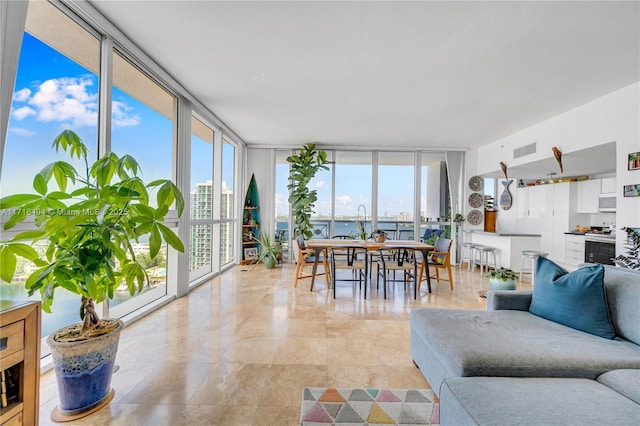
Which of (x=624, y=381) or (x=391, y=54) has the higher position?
(x=391, y=54)

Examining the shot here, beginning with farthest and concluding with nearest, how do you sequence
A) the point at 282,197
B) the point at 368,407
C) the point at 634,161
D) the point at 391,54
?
1. the point at 282,197
2. the point at 634,161
3. the point at 391,54
4. the point at 368,407

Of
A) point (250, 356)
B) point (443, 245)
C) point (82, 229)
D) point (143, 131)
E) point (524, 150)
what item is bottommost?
point (250, 356)

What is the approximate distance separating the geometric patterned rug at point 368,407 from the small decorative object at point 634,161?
11.7 feet

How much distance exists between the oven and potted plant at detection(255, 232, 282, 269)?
20.3 feet

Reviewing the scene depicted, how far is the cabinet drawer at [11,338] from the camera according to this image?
4.01 ft

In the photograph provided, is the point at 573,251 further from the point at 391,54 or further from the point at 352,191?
the point at 391,54

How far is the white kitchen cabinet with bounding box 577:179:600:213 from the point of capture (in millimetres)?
5613

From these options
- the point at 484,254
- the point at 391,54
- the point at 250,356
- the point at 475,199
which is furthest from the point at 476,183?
the point at 250,356

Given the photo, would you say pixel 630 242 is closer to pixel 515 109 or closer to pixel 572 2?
pixel 515 109

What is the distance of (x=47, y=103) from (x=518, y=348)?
3.57m

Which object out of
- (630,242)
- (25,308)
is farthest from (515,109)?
(25,308)

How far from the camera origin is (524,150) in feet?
16.0

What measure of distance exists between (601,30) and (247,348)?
4.05 m

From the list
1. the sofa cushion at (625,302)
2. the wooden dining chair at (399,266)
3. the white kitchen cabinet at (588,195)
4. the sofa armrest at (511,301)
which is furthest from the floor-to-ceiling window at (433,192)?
the sofa cushion at (625,302)
